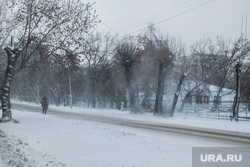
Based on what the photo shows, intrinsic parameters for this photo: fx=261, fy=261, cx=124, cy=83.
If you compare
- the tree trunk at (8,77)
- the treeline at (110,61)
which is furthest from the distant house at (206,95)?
the tree trunk at (8,77)

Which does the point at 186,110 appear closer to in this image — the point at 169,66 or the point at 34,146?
the point at 169,66

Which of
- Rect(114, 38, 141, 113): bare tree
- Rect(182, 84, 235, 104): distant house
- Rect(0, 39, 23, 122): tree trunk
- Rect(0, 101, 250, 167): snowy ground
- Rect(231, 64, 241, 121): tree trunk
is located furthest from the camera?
Rect(182, 84, 235, 104): distant house

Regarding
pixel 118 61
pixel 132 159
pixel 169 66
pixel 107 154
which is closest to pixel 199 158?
pixel 132 159

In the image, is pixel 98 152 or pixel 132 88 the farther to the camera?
pixel 132 88

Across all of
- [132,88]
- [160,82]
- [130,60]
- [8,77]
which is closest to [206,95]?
[160,82]

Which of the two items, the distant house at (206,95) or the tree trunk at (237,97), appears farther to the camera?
the distant house at (206,95)

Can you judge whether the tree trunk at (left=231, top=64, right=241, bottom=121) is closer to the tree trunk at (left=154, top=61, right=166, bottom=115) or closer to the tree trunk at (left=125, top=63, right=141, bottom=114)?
the tree trunk at (left=154, top=61, right=166, bottom=115)

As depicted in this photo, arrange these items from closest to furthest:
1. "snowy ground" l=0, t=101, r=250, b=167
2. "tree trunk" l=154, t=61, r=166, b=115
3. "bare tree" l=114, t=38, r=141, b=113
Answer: "snowy ground" l=0, t=101, r=250, b=167, "tree trunk" l=154, t=61, r=166, b=115, "bare tree" l=114, t=38, r=141, b=113

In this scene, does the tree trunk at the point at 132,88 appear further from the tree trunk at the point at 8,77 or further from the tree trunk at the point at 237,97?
the tree trunk at the point at 8,77

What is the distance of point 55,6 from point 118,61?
38.4ft

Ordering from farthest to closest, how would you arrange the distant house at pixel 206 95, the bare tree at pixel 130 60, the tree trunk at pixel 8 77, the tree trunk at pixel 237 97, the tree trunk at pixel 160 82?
the distant house at pixel 206 95, the bare tree at pixel 130 60, the tree trunk at pixel 160 82, the tree trunk at pixel 237 97, the tree trunk at pixel 8 77

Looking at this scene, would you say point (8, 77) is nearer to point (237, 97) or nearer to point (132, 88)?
point (132, 88)

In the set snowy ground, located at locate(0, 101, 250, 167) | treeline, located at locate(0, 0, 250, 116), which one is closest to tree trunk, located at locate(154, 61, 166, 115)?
treeline, located at locate(0, 0, 250, 116)

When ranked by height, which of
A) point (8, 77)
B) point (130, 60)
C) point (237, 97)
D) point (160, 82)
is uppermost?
point (130, 60)
